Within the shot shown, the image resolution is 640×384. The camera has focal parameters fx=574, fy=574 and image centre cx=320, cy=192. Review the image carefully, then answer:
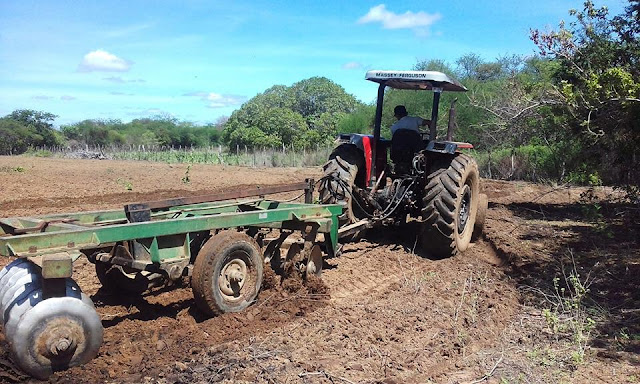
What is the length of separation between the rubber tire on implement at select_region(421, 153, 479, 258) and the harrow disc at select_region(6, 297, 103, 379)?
14.7 feet

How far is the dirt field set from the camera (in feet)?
13.0

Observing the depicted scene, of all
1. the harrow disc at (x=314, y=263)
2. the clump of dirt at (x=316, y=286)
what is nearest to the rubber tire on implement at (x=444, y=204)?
the harrow disc at (x=314, y=263)

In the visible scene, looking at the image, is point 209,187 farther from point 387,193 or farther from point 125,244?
point 125,244

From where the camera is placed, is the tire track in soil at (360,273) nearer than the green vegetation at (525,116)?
Yes

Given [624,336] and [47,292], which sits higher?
[47,292]

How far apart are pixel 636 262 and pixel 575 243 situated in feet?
4.10

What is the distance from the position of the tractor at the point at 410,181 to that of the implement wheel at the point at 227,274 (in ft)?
6.30

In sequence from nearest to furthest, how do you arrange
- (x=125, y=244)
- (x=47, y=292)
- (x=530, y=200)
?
(x=47, y=292) < (x=125, y=244) < (x=530, y=200)

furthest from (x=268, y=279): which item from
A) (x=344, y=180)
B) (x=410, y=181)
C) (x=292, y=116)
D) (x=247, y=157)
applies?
(x=292, y=116)

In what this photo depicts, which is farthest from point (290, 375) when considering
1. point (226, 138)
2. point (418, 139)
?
point (226, 138)

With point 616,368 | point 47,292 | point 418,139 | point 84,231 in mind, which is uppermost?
point 418,139

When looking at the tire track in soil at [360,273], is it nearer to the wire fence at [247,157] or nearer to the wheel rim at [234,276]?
the wheel rim at [234,276]

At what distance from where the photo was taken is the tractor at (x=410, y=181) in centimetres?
723

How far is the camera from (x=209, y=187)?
16.7m
